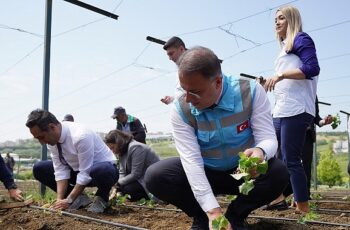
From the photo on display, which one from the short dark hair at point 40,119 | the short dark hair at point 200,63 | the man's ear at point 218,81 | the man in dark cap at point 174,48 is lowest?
the short dark hair at point 40,119

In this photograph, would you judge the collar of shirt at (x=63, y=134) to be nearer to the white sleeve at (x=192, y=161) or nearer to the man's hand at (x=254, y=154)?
the white sleeve at (x=192, y=161)

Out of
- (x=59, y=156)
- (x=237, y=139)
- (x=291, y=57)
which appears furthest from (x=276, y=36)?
(x=59, y=156)

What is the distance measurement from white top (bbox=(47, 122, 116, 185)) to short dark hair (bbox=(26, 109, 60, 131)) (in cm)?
19

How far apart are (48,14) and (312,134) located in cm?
436

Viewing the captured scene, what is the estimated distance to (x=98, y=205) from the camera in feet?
12.8

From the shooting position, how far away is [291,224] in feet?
8.83

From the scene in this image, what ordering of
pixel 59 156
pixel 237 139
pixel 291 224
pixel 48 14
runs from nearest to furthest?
pixel 237 139 → pixel 291 224 → pixel 59 156 → pixel 48 14

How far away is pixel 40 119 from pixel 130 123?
3.51 metres

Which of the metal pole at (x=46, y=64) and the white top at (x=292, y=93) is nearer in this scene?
the white top at (x=292, y=93)

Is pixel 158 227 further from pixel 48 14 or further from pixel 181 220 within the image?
pixel 48 14

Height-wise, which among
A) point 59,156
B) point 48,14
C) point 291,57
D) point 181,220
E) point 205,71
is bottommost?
point 181,220

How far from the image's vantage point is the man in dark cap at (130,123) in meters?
7.02

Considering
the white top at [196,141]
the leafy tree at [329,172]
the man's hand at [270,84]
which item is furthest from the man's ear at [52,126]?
the leafy tree at [329,172]

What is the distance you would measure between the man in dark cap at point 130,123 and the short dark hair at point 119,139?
218 centimetres
